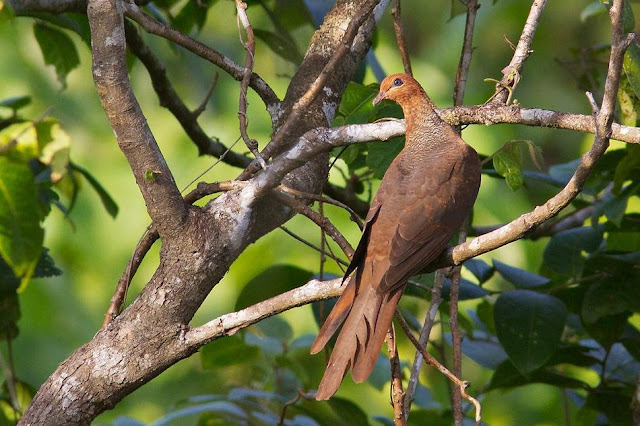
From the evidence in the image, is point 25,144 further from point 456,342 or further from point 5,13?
point 456,342

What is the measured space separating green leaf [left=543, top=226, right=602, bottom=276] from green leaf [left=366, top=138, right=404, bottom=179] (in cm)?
71

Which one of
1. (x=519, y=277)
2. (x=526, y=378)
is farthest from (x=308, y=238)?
(x=526, y=378)

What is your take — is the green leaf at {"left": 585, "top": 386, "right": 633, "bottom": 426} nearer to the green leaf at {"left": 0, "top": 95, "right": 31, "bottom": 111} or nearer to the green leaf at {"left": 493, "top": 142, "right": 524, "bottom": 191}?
the green leaf at {"left": 493, "top": 142, "right": 524, "bottom": 191}

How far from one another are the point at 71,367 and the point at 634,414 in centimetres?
171

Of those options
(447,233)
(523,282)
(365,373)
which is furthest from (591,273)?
(365,373)

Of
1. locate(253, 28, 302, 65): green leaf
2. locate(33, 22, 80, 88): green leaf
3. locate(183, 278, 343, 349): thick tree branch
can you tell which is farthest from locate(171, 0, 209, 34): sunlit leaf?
locate(183, 278, 343, 349): thick tree branch

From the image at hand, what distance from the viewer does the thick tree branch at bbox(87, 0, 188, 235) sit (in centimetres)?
198

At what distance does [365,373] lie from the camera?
212 centimetres

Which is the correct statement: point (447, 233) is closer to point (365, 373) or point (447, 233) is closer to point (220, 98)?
point (365, 373)

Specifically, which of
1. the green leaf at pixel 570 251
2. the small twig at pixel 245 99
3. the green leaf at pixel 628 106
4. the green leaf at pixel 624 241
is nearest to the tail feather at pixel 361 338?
the small twig at pixel 245 99

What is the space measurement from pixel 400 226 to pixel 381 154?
1.51ft

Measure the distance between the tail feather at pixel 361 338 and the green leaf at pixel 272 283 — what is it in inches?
35.4

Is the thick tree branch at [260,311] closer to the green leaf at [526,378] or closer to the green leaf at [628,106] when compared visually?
the green leaf at [628,106]

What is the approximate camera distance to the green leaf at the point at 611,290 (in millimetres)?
3010
